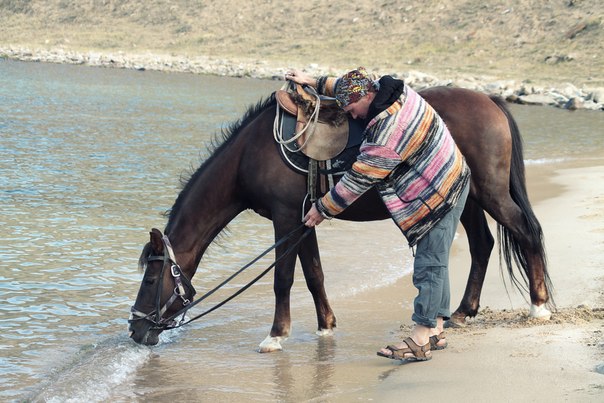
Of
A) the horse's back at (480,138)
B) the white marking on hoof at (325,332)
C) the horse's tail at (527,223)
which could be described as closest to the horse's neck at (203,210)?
the white marking on hoof at (325,332)

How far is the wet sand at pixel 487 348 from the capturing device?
14.4ft

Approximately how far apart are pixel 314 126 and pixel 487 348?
5.50 feet

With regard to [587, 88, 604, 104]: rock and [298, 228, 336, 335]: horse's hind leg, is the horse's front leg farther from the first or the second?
[587, 88, 604, 104]: rock

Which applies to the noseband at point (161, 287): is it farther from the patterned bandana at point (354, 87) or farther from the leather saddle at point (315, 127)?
the patterned bandana at point (354, 87)

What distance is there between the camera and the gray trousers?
16.8 ft

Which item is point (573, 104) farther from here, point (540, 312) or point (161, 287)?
point (161, 287)

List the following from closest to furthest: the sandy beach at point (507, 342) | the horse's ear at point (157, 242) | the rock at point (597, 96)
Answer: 1. the sandy beach at point (507, 342)
2. the horse's ear at point (157, 242)
3. the rock at point (597, 96)

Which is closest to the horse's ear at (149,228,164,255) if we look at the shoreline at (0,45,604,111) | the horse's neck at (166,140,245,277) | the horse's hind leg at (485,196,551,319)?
the horse's neck at (166,140,245,277)

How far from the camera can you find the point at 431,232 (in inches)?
201

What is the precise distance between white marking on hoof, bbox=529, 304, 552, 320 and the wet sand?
0.05 meters

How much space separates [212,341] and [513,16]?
37732 millimetres

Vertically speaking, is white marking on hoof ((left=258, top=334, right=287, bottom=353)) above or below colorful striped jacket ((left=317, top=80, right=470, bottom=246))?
below

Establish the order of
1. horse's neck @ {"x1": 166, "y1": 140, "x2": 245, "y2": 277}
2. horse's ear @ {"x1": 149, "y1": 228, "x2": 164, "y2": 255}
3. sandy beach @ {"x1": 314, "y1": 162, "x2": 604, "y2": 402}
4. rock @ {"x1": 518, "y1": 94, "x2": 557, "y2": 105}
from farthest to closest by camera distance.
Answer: rock @ {"x1": 518, "y1": 94, "x2": 557, "y2": 105}, horse's neck @ {"x1": 166, "y1": 140, "x2": 245, "y2": 277}, horse's ear @ {"x1": 149, "y1": 228, "x2": 164, "y2": 255}, sandy beach @ {"x1": 314, "y1": 162, "x2": 604, "y2": 402}

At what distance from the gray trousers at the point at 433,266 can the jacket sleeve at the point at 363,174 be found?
1.51 feet
